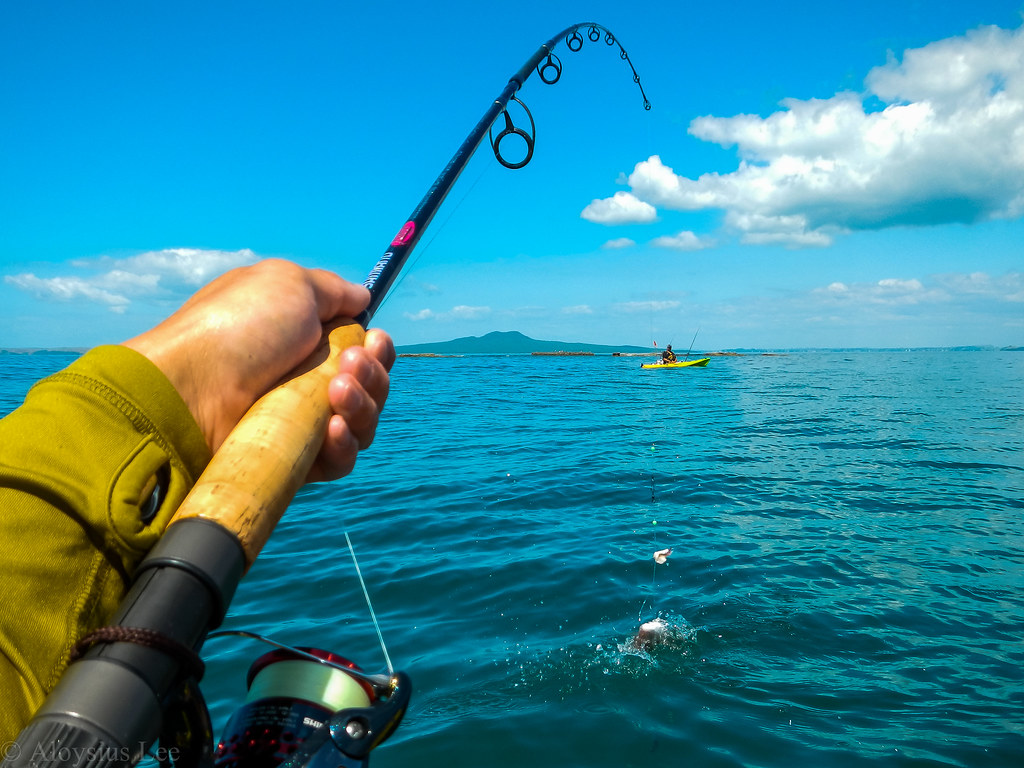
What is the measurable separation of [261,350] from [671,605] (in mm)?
5001

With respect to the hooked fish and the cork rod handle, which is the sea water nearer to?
the hooked fish

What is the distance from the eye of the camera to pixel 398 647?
16.8 feet

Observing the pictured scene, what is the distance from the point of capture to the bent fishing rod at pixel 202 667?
0.93 meters

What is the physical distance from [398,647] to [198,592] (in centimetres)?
432

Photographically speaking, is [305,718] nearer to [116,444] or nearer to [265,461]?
[265,461]

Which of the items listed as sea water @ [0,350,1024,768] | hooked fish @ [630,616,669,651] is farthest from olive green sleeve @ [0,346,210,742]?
hooked fish @ [630,616,669,651]

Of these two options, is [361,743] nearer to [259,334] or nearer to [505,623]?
[259,334]

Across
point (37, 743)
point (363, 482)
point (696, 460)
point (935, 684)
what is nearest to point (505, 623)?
point (935, 684)

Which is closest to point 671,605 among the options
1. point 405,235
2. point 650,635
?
point 650,635

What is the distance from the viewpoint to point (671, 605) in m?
5.79

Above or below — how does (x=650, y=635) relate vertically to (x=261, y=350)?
below

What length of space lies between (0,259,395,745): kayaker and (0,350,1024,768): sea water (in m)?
3.05

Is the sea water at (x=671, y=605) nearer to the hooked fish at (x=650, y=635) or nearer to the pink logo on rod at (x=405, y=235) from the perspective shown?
the hooked fish at (x=650, y=635)

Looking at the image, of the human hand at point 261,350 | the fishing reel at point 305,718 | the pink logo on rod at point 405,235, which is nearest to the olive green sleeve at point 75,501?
the human hand at point 261,350
